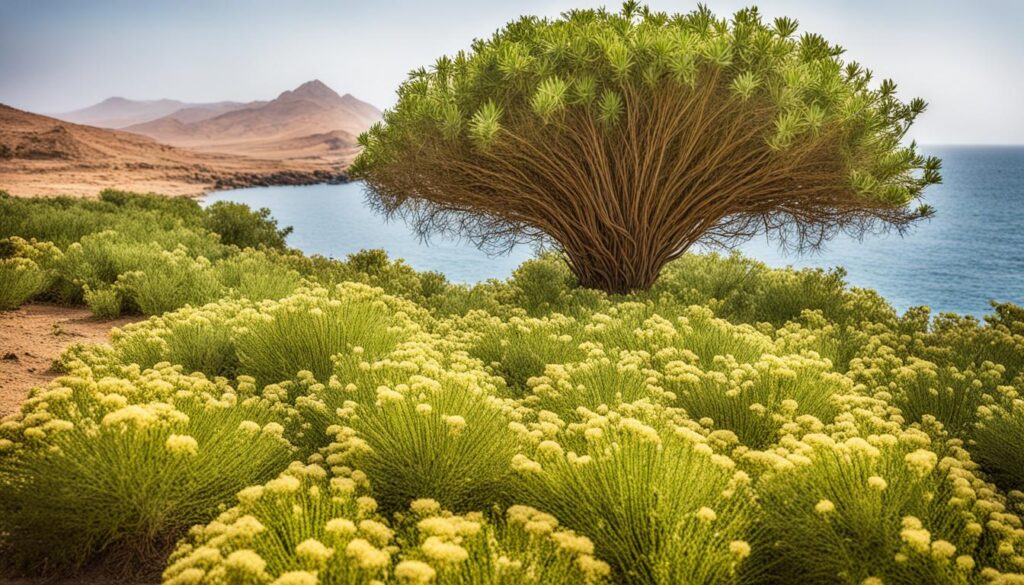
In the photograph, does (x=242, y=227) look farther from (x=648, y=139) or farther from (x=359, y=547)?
(x=359, y=547)

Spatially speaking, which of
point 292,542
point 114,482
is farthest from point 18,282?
point 292,542

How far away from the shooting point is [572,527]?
2830 mm

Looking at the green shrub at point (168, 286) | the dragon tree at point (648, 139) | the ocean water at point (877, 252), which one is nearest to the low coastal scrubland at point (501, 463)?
the green shrub at point (168, 286)

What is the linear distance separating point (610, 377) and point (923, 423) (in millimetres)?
2026

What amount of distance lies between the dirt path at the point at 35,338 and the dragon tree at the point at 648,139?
459 cm

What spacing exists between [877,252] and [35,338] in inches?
1424

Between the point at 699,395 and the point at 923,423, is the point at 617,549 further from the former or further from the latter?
the point at 923,423

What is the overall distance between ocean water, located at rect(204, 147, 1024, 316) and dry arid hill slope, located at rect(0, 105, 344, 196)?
618 centimetres

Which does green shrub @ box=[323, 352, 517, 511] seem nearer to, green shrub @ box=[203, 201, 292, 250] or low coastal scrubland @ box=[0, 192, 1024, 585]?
low coastal scrubland @ box=[0, 192, 1024, 585]

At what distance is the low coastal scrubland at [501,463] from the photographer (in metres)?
2.53

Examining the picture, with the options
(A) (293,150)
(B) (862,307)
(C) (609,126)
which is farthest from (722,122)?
(A) (293,150)

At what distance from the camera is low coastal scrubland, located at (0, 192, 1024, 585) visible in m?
2.53

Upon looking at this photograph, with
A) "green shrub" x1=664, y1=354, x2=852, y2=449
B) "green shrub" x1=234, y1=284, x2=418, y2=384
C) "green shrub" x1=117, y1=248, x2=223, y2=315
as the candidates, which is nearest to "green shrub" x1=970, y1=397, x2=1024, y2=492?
"green shrub" x1=664, y1=354, x2=852, y2=449

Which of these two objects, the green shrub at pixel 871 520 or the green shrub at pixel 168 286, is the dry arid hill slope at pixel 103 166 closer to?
the green shrub at pixel 168 286
